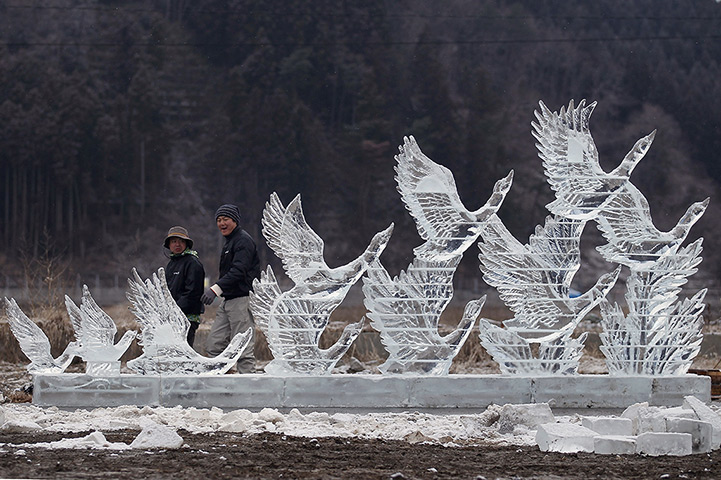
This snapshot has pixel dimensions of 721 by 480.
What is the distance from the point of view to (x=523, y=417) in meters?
8.48

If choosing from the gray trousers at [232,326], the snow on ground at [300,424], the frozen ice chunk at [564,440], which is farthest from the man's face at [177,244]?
the frozen ice chunk at [564,440]

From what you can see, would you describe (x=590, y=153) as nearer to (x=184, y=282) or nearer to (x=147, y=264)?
(x=184, y=282)

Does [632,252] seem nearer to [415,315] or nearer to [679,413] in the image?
[415,315]

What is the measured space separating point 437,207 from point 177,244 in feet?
8.59

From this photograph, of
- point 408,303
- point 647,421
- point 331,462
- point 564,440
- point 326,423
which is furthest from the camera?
point 408,303

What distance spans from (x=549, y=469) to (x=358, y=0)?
37794mm

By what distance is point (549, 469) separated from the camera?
6.72m

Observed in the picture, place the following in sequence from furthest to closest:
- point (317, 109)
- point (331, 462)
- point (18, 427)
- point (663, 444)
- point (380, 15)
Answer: point (380, 15) < point (317, 109) < point (18, 427) < point (663, 444) < point (331, 462)

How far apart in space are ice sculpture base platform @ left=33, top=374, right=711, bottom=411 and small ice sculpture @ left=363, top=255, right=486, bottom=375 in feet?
A: 0.71

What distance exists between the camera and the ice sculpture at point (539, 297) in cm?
1037

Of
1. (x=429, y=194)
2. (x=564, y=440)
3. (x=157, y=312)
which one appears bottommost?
(x=564, y=440)

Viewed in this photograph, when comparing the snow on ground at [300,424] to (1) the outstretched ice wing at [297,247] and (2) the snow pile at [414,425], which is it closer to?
(2) the snow pile at [414,425]

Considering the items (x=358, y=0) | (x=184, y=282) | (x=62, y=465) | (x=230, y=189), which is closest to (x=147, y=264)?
(x=230, y=189)

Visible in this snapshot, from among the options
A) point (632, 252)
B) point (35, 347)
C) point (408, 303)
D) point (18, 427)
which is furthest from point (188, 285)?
point (632, 252)
